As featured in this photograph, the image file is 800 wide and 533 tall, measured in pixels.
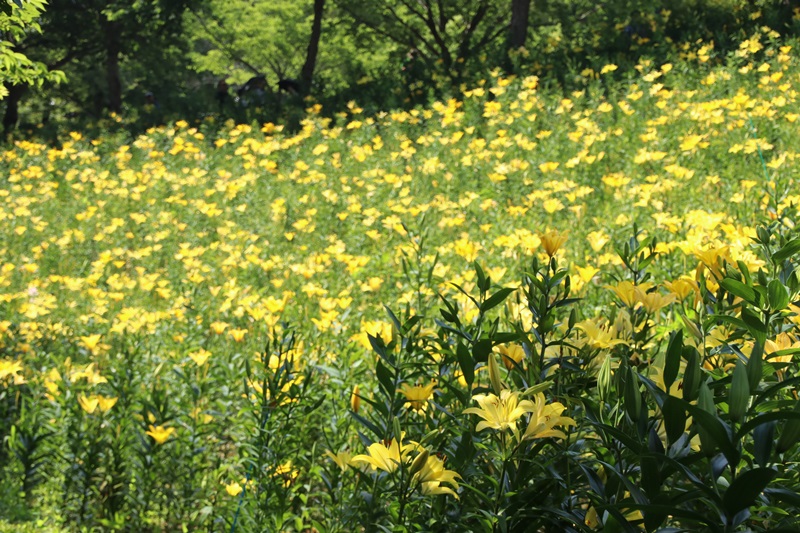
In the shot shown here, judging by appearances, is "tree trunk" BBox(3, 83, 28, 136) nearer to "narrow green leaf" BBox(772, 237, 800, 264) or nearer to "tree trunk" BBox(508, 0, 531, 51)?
"tree trunk" BBox(508, 0, 531, 51)

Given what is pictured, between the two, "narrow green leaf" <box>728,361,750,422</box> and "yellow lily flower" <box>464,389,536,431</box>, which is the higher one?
"narrow green leaf" <box>728,361,750,422</box>

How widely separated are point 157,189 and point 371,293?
13.6 feet

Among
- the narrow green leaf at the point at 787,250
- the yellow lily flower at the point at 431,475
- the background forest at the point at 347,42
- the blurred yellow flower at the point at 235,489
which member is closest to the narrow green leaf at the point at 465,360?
the yellow lily flower at the point at 431,475

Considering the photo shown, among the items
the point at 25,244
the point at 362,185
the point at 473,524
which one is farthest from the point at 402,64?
the point at 473,524

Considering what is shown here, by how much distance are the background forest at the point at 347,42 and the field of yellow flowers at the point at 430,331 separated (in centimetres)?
233

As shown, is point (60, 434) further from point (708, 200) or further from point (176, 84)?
point (176, 84)

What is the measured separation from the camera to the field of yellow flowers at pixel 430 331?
125cm

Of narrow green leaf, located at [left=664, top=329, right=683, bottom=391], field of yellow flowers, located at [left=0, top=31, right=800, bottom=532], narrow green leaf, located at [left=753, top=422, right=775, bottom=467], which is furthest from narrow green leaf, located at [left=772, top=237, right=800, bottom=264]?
narrow green leaf, located at [left=753, top=422, right=775, bottom=467]

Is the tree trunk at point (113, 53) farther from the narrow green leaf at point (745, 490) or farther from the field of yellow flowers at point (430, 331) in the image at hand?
the narrow green leaf at point (745, 490)

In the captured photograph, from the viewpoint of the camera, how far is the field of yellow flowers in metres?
1.25

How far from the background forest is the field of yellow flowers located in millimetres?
2335

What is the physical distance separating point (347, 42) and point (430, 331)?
1609 centimetres

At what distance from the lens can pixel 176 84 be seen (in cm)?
1752

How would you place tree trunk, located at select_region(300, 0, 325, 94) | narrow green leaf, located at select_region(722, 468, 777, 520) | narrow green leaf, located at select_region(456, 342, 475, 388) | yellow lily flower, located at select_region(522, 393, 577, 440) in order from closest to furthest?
narrow green leaf, located at select_region(722, 468, 777, 520)
yellow lily flower, located at select_region(522, 393, 577, 440)
narrow green leaf, located at select_region(456, 342, 475, 388)
tree trunk, located at select_region(300, 0, 325, 94)
